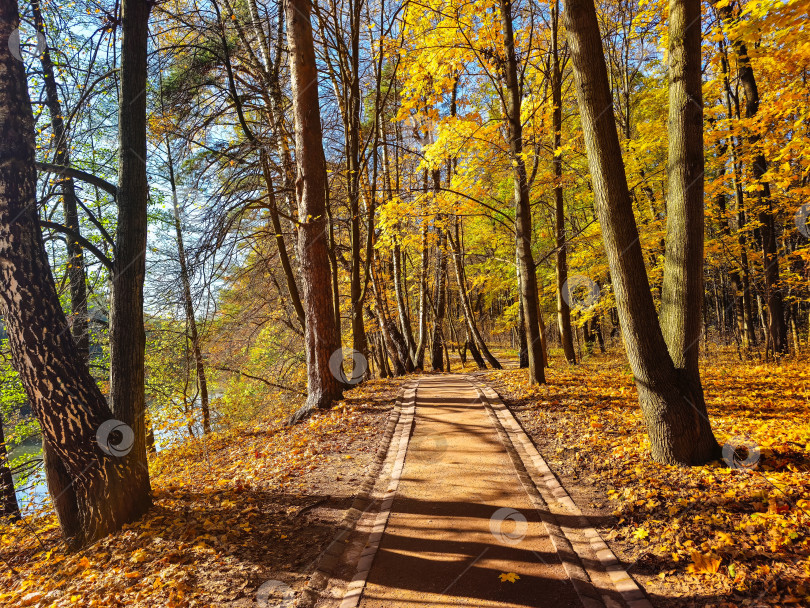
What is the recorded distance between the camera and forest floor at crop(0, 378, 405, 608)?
3.29 meters

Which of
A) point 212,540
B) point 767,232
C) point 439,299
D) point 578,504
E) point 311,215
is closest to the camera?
point 212,540

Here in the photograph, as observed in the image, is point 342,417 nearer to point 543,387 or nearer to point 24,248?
point 543,387

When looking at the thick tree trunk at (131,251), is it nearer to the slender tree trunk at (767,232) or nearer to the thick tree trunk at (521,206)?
the thick tree trunk at (521,206)

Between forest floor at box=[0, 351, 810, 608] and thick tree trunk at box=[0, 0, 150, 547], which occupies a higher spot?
thick tree trunk at box=[0, 0, 150, 547]

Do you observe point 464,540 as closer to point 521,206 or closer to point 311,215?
point 311,215

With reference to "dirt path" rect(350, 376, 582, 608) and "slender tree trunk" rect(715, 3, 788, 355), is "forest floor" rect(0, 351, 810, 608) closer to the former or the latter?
"dirt path" rect(350, 376, 582, 608)

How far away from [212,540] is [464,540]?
7.76 feet

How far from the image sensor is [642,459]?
4.86 metres

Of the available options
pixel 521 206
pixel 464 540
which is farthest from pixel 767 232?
pixel 464 540

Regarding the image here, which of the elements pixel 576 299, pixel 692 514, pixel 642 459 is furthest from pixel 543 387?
pixel 576 299

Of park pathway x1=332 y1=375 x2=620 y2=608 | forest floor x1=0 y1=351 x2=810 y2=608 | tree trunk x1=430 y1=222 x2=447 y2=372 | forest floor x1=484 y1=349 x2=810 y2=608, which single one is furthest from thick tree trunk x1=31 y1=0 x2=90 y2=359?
tree trunk x1=430 y1=222 x2=447 y2=372

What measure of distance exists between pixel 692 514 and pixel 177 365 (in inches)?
375

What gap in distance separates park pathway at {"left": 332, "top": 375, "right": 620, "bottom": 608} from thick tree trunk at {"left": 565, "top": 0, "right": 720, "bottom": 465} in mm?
1831

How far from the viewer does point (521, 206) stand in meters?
9.59
